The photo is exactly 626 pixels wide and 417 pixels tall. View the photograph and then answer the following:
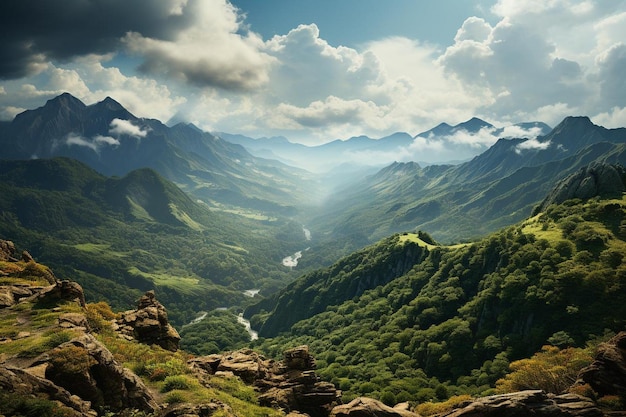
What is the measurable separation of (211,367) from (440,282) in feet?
549

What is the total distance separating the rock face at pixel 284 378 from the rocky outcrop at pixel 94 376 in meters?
12.9

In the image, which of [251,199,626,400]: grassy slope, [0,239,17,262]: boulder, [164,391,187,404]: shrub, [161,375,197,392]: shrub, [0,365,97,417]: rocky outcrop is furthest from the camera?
[251,199,626,400]: grassy slope

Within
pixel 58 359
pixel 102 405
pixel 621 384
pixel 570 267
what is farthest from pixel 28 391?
pixel 570 267

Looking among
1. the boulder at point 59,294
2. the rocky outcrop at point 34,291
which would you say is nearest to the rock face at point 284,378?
the boulder at point 59,294

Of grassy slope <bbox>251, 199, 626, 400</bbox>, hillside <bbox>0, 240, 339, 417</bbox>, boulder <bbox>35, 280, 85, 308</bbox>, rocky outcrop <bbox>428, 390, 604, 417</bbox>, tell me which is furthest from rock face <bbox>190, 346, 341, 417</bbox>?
grassy slope <bbox>251, 199, 626, 400</bbox>

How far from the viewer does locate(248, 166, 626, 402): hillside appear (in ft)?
376

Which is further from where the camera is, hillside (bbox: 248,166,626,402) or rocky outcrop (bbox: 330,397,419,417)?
hillside (bbox: 248,166,626,402)

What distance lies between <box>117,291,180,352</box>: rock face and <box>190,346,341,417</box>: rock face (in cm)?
506

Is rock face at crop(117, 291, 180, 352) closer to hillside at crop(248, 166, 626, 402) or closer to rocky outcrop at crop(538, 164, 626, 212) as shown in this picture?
hillside at crop(248, 166, 626, 402)

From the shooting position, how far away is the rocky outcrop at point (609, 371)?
34.8 meters

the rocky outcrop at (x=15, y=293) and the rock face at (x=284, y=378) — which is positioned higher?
the rocky outcrop at (x=15, y=293)

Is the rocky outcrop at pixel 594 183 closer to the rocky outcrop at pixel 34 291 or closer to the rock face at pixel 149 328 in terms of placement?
the rock face at pixel 149 328

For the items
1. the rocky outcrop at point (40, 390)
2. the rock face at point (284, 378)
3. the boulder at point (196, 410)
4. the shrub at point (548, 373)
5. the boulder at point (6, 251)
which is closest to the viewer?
the rocky outcrop at point (40, 390)

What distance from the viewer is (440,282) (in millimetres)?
193250
